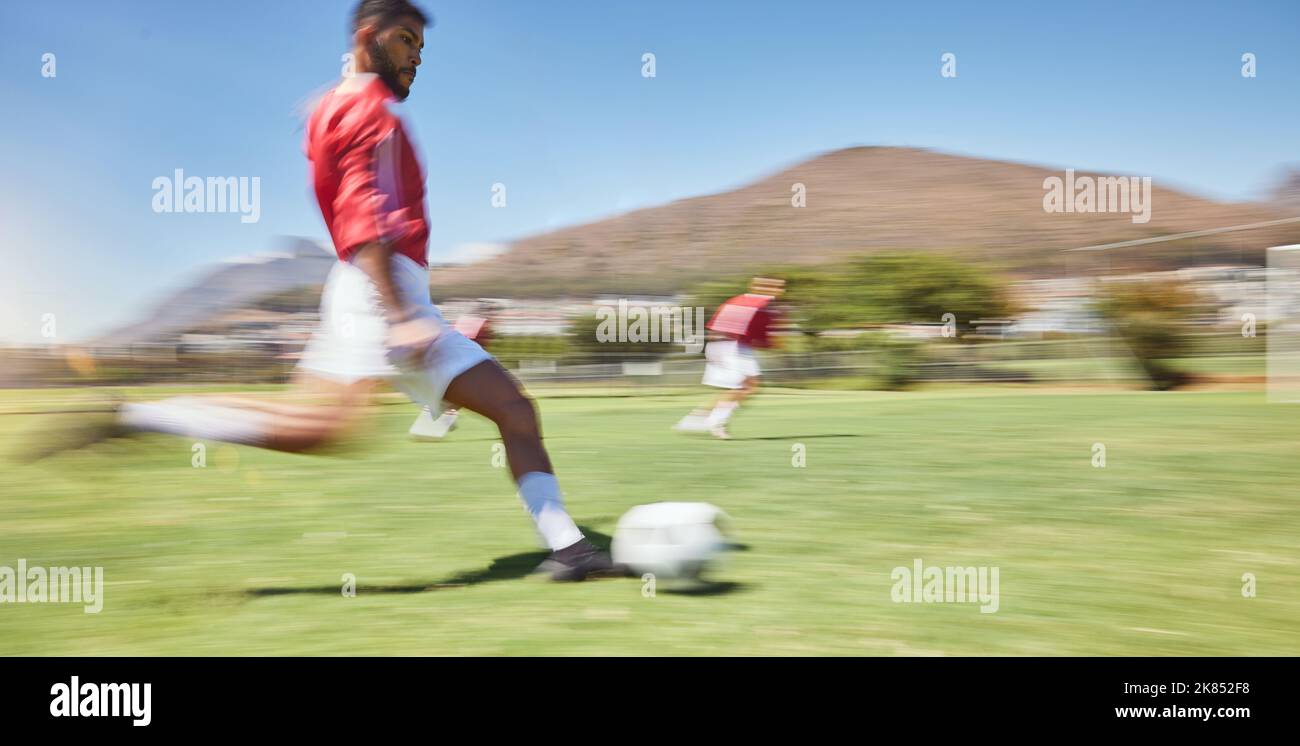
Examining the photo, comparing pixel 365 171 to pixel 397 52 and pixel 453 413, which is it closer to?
pixel 397 52

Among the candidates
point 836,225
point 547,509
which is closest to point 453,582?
point 547,509

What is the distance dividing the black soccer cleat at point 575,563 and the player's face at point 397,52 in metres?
1.79

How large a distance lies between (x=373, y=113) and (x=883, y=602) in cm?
242

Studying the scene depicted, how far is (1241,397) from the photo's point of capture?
15445 mm

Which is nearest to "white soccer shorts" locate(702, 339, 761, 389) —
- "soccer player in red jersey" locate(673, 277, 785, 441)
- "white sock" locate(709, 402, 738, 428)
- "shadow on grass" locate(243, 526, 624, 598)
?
"soccer player in red jersey" locate(673, 277, 785, 441)

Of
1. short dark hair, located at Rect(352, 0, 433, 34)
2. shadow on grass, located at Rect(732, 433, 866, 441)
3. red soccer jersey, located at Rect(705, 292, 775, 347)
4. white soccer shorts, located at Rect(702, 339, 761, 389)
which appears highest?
short dark hair, located at Rect(352, 0, 433, 34)

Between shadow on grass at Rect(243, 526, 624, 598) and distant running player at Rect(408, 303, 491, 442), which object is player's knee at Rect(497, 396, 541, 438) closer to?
shadow on grass at Rect(243, 526, 624, 598)

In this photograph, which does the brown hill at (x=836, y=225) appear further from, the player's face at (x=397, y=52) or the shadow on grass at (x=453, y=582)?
the player's face at (x=397, y=52)

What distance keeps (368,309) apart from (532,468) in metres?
0.83

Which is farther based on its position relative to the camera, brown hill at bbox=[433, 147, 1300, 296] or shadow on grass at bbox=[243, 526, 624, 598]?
brown hill at bbox=[433, 147, 1300, 296]

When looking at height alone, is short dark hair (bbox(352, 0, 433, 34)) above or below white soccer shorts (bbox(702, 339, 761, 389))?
above

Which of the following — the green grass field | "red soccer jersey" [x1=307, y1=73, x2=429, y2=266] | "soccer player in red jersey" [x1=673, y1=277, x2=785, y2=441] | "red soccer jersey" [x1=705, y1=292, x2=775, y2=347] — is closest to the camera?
the green grass field

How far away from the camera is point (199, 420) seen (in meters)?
3.24

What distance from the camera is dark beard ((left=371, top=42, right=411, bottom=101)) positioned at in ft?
11.3
